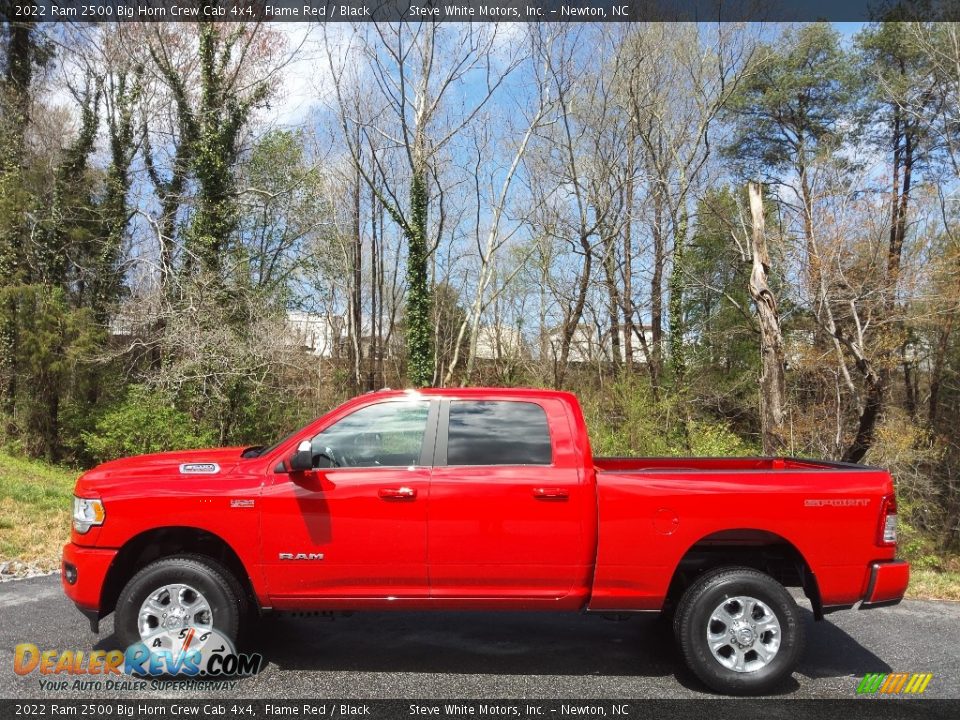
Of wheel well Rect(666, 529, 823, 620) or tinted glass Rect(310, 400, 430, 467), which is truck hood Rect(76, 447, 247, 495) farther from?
wheel well Rect(666, 529, 823, 620)

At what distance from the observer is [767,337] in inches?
523

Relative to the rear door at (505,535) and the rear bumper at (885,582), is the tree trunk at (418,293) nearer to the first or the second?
the rear door at (505,535)

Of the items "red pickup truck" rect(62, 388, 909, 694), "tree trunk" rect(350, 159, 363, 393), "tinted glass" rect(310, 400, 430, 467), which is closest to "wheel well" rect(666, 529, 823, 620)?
"red pickup truck" rect(62, 388, 909, 694)

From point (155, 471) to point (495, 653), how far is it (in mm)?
2700

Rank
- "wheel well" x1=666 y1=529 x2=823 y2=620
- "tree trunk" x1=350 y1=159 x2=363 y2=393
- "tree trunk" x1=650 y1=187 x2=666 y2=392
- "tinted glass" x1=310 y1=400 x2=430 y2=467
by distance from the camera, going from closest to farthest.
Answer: "wheel well" x1=666 y1=529 x2=823 y2=620
"tinted glass" x1=310 y1=400 x2=430 y2=467
"tree trunk" x1=650 y1=187 x2=666 y2=392
"tree trunk" x1=350 y1=159 x2=363 y2=393

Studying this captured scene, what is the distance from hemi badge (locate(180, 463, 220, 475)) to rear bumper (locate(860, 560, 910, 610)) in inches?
171

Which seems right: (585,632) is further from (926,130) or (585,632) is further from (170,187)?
(926,130)

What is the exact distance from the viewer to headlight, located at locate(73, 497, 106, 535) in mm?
4586

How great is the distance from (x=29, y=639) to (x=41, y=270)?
18.7 metres

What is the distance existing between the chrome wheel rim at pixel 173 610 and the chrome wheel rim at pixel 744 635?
326 cm

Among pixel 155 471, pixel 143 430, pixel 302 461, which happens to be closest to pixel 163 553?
pixel 155 471

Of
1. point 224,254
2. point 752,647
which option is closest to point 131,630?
point 752,647

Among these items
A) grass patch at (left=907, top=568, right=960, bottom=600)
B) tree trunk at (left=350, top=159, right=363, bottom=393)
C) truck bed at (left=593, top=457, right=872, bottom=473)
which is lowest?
grass patch at (left=907, top=568, right=960, bottom=600)

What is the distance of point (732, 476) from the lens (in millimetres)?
4590
